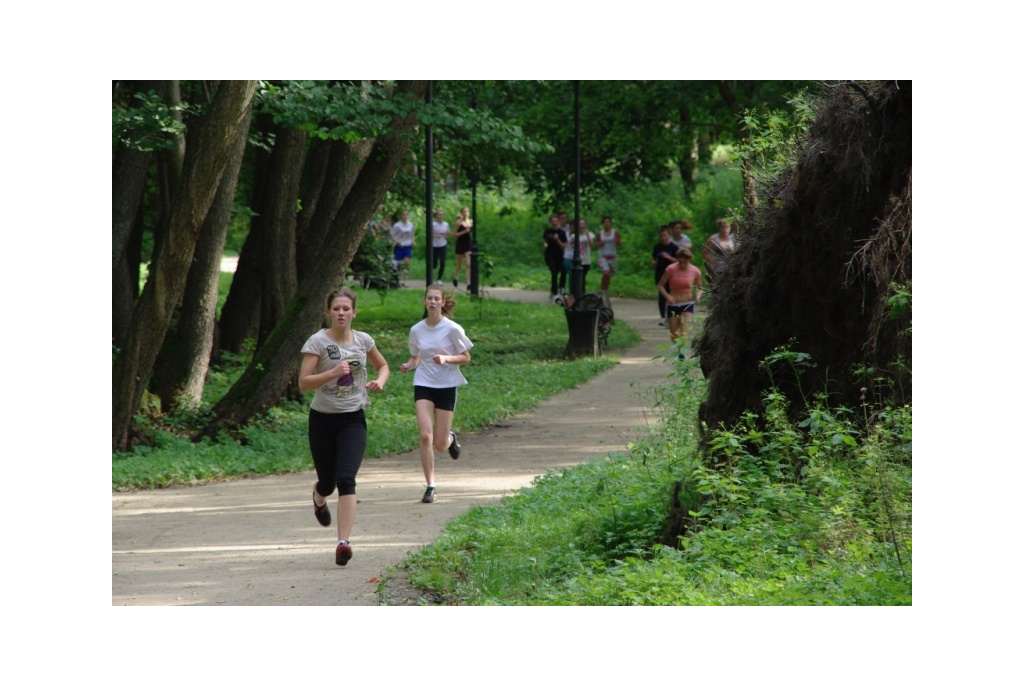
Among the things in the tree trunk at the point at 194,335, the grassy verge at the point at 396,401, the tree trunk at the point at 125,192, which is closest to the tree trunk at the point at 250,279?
the grassy verge at the point at 396,401

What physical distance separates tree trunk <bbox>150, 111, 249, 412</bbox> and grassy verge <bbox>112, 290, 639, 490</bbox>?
48 cm

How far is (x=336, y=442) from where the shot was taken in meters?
8.16

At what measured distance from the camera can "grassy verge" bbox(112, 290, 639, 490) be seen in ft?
41.5

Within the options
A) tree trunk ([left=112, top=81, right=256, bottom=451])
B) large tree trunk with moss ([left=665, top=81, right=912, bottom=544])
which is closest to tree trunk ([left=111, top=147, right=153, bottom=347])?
tree trunk ([left=112, top=81, right=256, bottom=451])

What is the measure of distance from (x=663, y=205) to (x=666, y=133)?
1275 centimetres

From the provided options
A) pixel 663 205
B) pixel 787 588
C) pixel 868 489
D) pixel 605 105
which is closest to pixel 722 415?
pixel 868 489

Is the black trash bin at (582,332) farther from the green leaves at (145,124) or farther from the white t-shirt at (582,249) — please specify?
the green leaves at (145,124)

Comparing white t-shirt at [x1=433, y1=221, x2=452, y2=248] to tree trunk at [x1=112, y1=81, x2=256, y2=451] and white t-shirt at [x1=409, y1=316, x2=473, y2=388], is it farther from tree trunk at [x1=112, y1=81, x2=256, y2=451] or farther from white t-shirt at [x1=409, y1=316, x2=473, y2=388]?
white t-shirt at [x1=409, y1=316, x2=473, y2=388]

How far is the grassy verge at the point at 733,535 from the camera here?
652 cm

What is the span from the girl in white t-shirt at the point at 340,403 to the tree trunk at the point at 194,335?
702 centimetres

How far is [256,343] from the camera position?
19844 millimetres

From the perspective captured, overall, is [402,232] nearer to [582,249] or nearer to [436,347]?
[582,249]

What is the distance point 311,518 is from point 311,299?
468 cm

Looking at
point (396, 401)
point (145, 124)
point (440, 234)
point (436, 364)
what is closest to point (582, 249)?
point (440, 234)
